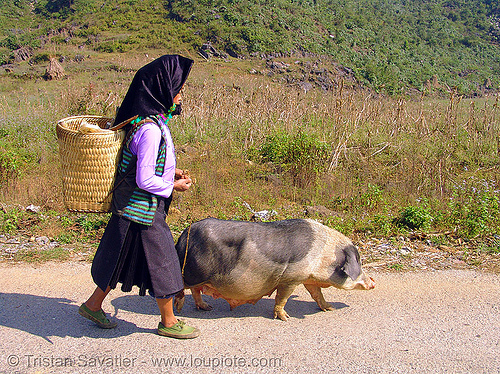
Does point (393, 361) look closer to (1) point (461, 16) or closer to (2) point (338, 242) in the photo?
(2) point (338, 242)

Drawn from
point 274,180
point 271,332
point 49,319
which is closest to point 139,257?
point 49,319

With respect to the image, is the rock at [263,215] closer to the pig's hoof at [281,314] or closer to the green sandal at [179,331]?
the pig's hoof at [281,314]

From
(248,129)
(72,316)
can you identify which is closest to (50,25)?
(248,129)

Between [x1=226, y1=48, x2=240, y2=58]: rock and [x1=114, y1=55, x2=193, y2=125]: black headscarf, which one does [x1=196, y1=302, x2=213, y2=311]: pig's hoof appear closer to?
[x1=114, y1=55, x2=193, y2=125]: black headscarf

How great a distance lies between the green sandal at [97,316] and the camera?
3363 millimetres

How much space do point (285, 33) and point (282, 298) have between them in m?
37.2

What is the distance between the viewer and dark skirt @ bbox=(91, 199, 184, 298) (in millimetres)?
3113

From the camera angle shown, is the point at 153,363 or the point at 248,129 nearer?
A: the point at 153,363

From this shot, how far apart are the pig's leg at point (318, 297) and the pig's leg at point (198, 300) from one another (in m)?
0.90

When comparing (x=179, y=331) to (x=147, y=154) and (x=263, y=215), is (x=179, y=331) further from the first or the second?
(x=263, y=215)

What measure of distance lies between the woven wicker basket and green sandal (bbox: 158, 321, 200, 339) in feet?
3.29

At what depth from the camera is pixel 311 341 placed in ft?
10.7

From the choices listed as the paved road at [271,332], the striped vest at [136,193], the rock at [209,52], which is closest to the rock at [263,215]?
the paved road at [271,332]

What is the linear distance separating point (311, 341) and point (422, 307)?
122 cm
